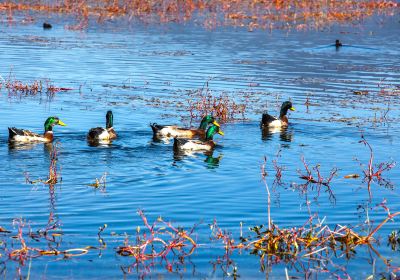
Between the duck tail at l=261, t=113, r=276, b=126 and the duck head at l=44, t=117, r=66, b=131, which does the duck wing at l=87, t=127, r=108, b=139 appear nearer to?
the duck head at l=44, t=117, r=66, b=131

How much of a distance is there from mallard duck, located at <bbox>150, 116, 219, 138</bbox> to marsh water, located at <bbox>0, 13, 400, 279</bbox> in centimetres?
36

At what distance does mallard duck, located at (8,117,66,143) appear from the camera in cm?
1877

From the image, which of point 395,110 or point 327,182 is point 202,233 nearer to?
point 327,182

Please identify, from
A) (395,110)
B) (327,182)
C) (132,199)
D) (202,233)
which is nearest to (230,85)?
(395,110)

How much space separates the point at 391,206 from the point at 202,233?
12.3 ft

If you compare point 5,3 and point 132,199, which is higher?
point 5,3

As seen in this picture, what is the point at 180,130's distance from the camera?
67.6 ft

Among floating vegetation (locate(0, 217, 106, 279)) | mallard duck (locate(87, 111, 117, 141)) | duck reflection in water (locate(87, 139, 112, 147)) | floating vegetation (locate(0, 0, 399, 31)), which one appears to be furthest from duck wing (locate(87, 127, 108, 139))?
floating vegetation (locate(0, 0, 399, 31))

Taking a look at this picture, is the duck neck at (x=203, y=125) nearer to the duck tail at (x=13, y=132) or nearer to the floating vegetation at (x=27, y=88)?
the duck tail at (x=13, y=132)

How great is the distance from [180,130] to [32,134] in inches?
132

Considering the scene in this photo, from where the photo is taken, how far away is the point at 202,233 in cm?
1235

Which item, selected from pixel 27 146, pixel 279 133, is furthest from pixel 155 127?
pixel 279 133

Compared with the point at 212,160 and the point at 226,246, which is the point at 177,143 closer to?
the point at 212,160

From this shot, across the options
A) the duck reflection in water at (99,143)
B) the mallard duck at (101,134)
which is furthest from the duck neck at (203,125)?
the duck reflection in water at (99,143)
